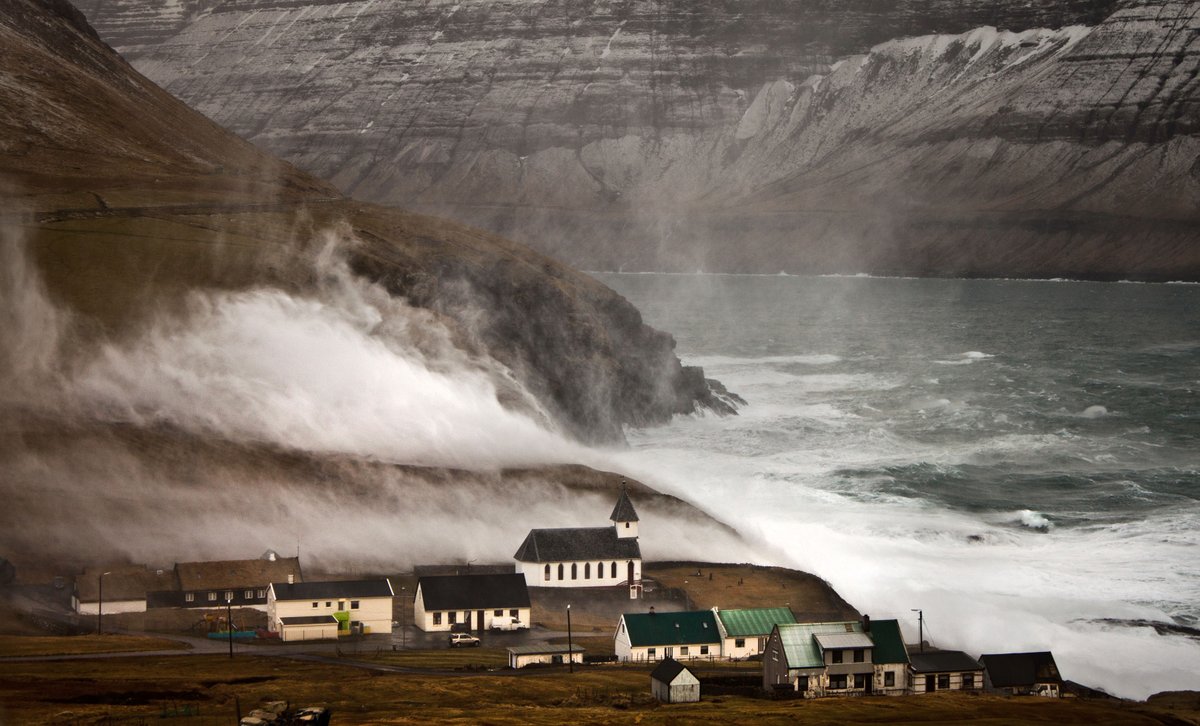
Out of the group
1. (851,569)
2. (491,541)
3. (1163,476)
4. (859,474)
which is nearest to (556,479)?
(491,541)

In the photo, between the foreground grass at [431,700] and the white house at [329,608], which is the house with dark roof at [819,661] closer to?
the foreground grass at [431,700]

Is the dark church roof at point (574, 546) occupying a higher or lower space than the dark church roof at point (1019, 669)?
higher

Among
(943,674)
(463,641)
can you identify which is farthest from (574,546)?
(943,674)

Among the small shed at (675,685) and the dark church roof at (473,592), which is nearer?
the small shed at (675,685)

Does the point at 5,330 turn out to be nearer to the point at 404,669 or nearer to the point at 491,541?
the point at 491,541

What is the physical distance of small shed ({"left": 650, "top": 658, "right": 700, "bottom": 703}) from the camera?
76188 mm

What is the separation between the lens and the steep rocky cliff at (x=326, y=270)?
149625 millimetres

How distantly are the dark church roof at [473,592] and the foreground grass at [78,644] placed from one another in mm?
12853

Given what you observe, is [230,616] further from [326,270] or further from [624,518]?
[326,270]

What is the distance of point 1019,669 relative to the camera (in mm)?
83438

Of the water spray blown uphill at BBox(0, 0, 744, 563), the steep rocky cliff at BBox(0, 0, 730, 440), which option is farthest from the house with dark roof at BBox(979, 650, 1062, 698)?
the steep rocky cliff at BBox(0, 0, 730, 440)

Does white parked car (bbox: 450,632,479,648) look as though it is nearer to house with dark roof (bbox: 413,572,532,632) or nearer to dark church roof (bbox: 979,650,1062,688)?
house with dark roof (bbox: 413,572,532,632)

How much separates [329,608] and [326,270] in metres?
70.0

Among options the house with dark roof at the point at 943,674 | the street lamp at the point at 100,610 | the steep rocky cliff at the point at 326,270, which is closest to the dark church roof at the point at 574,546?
the street lamp at the point at 100,610
